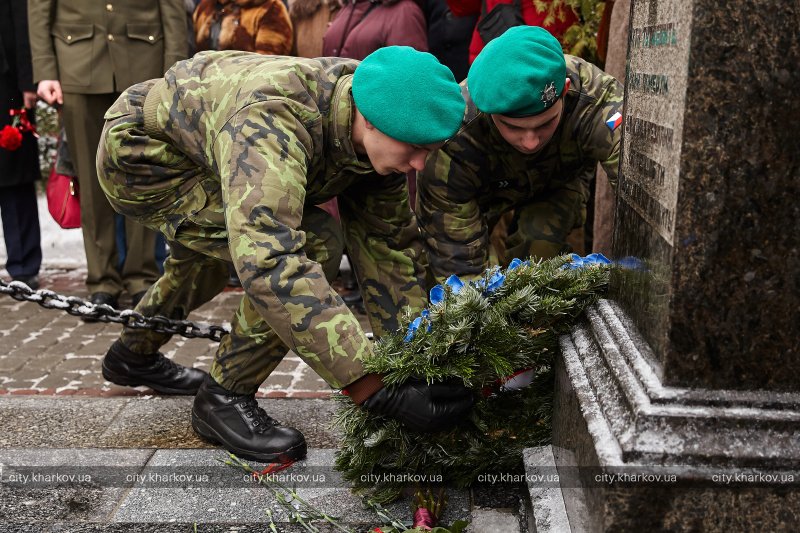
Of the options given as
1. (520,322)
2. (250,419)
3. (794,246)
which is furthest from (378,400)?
(794,246)

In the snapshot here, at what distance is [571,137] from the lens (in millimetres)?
3539

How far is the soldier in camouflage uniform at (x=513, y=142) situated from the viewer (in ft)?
10.2

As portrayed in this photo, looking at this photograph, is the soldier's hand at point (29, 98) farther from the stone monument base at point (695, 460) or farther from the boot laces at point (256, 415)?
the stone monument base at point (695, 460)

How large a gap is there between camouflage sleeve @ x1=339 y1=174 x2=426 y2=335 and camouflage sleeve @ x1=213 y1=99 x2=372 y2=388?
887 mm

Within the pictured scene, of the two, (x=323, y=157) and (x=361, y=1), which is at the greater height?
(x=361, y=1)

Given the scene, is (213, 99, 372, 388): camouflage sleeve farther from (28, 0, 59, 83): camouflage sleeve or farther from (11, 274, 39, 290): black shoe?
(11, 274, 39, 290): black shoe

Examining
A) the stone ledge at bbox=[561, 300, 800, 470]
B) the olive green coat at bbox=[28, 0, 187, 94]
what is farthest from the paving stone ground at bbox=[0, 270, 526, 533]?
the olive green coat at bbox=[28, 0, 187, 94]

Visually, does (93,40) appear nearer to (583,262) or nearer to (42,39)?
(42,39)

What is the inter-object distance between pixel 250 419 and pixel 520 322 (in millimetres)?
1090

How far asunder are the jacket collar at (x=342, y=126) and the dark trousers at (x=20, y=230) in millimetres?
3663

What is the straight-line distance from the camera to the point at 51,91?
5125 mm

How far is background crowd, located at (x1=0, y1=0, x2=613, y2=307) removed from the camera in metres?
5.10

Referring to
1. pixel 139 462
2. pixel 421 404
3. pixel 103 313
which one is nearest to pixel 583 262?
pixel 421 404

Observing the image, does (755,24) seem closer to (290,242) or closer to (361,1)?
(290,242)
